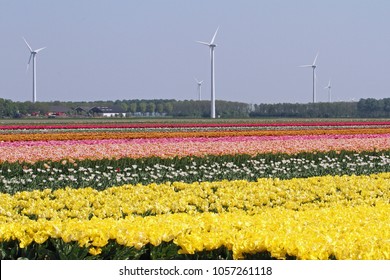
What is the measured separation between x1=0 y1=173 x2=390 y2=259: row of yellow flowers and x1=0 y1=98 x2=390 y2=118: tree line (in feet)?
354

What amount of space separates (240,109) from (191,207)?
137m

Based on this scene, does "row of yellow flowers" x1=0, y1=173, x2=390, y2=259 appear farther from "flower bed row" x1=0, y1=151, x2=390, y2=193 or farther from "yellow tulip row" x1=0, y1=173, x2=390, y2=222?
"flower bed row" x1=0, y1=151, x2=390, y2=193

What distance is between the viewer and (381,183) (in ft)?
45.4

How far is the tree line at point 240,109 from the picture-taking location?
124694 mm

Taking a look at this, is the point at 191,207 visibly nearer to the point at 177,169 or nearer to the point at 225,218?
the point at 225,218

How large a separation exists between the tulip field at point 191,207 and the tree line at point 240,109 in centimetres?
9894

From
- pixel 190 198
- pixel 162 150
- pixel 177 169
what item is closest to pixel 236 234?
pixel 190 198

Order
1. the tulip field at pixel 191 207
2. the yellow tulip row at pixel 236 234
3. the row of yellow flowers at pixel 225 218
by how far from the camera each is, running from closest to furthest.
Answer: the yellow tulip row at pixel 236 234 → the row of yellow flowers at pixel 225 218 → the tulip field at pixel 191 207

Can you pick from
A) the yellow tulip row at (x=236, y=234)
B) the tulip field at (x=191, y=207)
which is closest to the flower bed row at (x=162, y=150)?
the tulip field at (x=191, y=207)

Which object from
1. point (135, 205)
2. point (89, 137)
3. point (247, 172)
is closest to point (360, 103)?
point (89, 137)

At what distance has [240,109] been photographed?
146875mm

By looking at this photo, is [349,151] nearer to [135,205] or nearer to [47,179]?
[47,179]

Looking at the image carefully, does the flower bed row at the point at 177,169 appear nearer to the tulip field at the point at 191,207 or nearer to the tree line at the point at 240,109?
the tulip field at the point at 191,207
